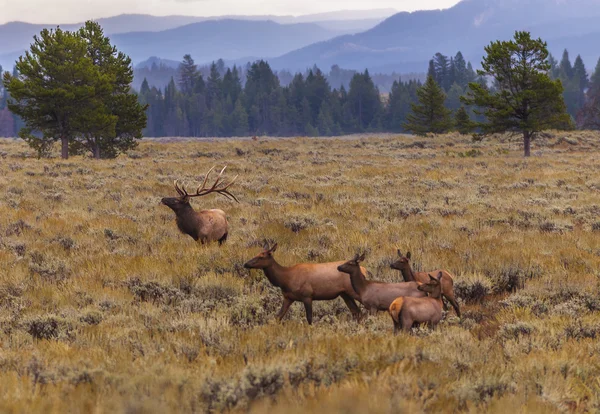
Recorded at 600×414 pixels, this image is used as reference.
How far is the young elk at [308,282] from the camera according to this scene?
657 centimetres

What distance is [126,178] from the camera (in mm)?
20594

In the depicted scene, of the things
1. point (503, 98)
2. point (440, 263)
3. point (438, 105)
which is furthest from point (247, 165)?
point (438, 105)

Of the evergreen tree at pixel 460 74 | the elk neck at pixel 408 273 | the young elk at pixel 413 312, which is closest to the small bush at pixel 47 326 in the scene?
the young elk at pixel 413 312

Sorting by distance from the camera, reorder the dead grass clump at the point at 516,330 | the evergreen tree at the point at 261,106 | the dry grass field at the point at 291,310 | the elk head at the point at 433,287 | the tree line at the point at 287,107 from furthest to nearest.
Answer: the evergreen tree at the point at 261,106 < the tree line at the point at 287,107 < the elk head at the point at 433,287 < the dead grass clump at the point at 516,330 < the dry grass field at the point at 291,310

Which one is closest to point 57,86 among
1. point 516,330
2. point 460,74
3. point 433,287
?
point 433,287

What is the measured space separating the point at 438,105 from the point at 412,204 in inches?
1740

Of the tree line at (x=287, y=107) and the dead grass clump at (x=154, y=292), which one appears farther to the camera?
the tree line at (x=287, y=107)

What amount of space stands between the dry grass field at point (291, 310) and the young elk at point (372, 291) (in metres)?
0.21

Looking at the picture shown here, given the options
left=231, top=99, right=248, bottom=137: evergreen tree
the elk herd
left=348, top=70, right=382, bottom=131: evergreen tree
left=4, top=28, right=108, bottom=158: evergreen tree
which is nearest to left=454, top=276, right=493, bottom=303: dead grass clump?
the elk herd

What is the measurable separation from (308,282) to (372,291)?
76cm

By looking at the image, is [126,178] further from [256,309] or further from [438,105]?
[438,105]

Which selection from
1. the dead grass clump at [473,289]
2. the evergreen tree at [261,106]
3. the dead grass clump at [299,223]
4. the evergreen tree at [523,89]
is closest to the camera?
the dead grass clump at [473,289]

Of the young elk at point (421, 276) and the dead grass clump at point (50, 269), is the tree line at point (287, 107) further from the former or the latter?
the young elk at point (421, 276)

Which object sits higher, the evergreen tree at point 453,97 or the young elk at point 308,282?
the evergreen tree at point 453,97
